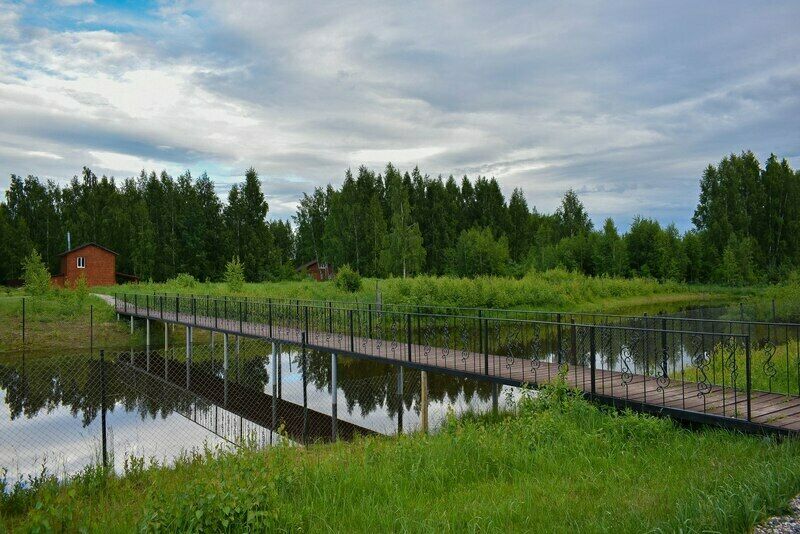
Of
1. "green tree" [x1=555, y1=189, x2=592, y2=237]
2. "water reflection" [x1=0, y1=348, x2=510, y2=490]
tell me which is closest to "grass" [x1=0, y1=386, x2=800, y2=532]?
"water reflection" [x1=0, y1=348, x2=510, y2=490]

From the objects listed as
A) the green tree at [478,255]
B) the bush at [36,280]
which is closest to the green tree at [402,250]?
the green tree at [478,255]

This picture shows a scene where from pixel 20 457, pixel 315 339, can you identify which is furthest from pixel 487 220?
pixel 20 457

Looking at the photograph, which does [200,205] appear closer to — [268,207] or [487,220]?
[268,207]

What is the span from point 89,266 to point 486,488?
39842 millimetres

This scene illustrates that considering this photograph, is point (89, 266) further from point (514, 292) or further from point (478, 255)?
point (478, 255)

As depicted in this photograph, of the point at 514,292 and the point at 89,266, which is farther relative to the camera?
the point at 89,266

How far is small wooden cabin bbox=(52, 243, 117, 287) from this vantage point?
125 ft

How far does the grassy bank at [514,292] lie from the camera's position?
93.0 feet

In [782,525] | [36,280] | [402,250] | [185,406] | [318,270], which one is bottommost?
[185,406]

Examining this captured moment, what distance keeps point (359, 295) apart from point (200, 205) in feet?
86.1

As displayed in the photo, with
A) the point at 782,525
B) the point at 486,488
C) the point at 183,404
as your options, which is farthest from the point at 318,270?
the point at 782,525

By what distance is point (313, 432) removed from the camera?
38.8ft

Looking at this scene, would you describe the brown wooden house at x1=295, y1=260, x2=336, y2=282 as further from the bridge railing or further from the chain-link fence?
the chain-link fence

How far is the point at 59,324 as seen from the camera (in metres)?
23.9
